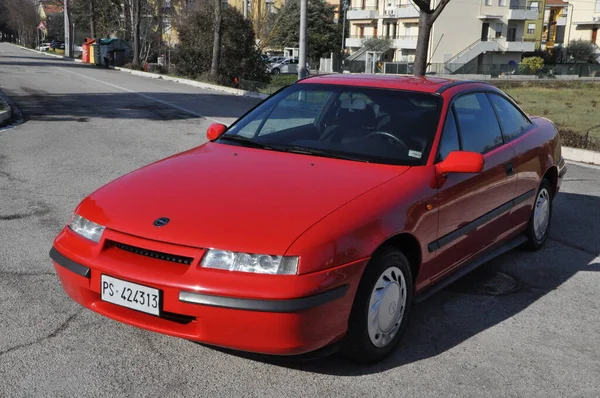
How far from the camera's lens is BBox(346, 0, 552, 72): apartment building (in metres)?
64.4

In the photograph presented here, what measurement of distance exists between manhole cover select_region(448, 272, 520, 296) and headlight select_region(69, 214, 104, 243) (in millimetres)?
2675

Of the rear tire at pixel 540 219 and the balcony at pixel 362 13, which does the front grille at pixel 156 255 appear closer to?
the rear tire at pixel 540 219

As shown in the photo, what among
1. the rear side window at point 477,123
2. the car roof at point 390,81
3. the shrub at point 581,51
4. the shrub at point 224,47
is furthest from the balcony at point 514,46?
the car roof at point 390,81

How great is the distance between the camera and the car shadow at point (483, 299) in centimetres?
368

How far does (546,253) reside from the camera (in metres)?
5.91

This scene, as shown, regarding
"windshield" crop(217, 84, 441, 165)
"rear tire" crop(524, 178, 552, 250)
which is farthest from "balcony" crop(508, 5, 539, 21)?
"windshield" crop(217, 84, 441, 165)

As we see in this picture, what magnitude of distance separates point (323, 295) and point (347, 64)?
6025 centimetres

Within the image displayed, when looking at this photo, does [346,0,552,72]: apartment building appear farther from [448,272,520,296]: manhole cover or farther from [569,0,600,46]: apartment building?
[448,272,520,296]: manhole cover

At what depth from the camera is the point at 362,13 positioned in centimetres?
7038

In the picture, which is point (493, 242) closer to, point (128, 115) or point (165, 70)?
point (128, 115)

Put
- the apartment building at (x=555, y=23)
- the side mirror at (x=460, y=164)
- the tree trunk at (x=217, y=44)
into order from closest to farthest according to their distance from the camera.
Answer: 1. the side mirror at (x=460, y=164)
2. the tree trunk at (x=217, y=44)
3. the apartment building at (x=555, y=23)

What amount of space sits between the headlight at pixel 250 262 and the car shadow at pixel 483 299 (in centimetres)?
63

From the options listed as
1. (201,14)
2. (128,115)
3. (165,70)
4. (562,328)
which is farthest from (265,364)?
(165,70)

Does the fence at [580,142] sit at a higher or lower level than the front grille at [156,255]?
lower
